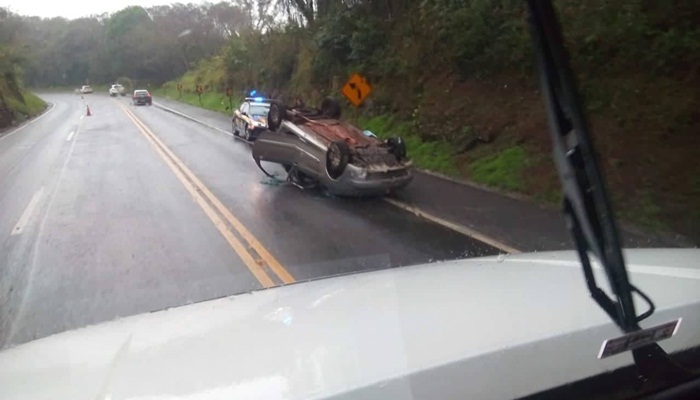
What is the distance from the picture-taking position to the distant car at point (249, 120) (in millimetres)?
18067

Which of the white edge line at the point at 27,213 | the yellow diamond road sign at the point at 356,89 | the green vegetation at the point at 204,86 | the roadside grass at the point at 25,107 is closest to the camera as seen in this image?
the white edge line at the point at 27,213

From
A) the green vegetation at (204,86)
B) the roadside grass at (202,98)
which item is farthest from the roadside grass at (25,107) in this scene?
the green vegetation at (204,86)

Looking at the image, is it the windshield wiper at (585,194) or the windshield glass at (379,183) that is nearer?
the windshield wiper at (585,194)

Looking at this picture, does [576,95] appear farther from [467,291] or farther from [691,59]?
[691,59]

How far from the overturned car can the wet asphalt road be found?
1.28 ft

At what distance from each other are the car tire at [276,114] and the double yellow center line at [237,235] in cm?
186

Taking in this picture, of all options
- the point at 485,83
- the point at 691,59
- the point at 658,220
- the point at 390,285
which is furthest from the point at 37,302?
the point at 485,83

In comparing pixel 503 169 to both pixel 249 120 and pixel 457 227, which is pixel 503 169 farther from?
pixel 249 120

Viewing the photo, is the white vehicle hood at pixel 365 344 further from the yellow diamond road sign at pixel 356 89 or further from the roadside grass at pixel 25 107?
the roadside grass at pixel 25 107

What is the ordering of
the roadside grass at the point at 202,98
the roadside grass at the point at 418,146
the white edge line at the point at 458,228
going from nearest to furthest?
the white edge line at the point at 458,228, the roadside grass at the point at 202,98, the roadside grass at the point at 418,146

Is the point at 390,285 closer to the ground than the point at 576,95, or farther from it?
closer to the ground

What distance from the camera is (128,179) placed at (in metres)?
15.7

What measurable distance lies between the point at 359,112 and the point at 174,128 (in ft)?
37.3

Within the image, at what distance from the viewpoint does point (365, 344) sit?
2.74m
